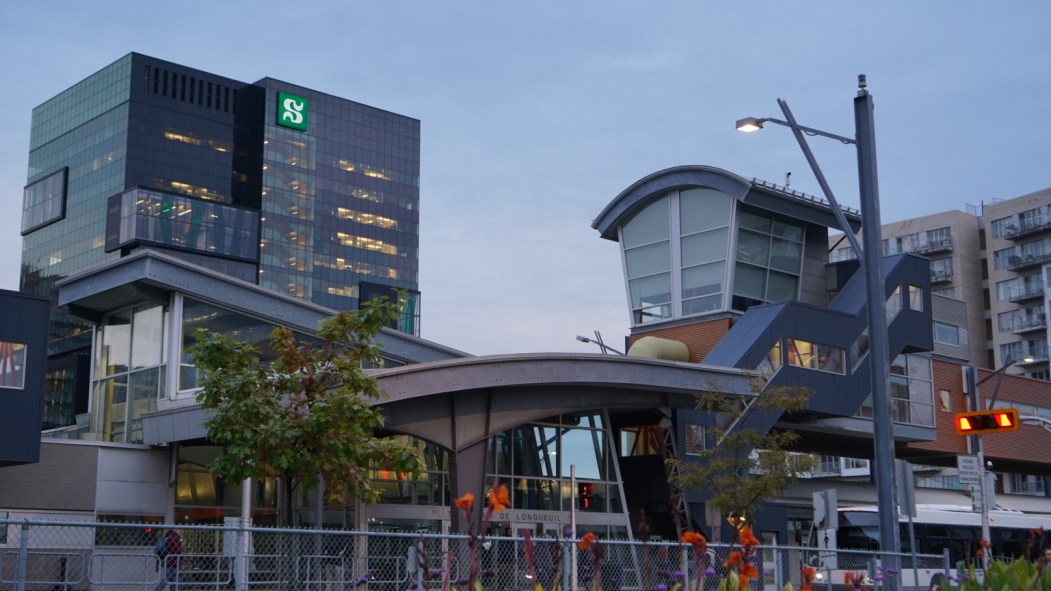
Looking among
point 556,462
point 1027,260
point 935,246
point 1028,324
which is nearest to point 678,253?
point 556,462

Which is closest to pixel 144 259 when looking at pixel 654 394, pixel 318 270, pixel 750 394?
pixel 654 394

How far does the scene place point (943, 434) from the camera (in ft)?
169

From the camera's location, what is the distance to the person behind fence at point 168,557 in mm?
14409

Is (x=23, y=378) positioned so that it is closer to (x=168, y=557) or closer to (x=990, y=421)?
(x=168, y=557)

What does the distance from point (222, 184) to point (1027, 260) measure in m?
105

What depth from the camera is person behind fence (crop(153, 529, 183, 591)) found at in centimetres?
1441

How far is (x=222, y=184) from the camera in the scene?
6727 inches

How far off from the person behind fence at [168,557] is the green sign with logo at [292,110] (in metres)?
158

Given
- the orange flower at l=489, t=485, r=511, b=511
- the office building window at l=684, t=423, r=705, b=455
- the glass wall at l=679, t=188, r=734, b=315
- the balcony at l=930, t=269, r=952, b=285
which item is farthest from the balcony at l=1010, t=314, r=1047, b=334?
the orange flower at l=489, t=485, r=511, b=511

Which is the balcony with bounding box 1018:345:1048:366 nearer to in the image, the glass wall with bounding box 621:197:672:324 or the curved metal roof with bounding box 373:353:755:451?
the glass wall with bounding box 621:197:672:324

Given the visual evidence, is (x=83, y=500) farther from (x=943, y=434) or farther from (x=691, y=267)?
(x=943, y=434)

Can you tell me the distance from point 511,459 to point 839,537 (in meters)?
11.8

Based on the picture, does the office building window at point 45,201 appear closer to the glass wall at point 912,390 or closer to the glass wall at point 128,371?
the glass wall at point 128,371

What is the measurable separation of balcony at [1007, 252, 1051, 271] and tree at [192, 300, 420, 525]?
317 ft
